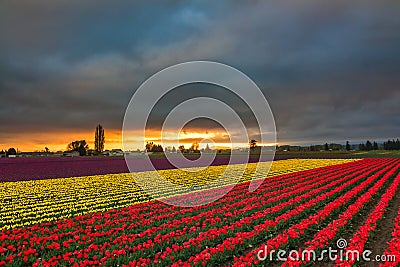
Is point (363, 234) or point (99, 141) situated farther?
point (99, 141)

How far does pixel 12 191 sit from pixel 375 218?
19.5 m

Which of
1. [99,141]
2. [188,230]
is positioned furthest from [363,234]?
[99,141]

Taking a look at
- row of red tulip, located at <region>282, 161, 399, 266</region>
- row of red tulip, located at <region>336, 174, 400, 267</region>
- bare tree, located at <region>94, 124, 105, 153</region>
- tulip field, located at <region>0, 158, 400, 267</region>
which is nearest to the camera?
row of red tulip, located at <region>336, 174, 400, 267</region>

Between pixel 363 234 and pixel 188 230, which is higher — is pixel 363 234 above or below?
above

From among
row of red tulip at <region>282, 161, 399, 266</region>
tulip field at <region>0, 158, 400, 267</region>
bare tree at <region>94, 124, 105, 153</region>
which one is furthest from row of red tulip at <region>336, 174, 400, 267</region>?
bare tree at <region>94, 124, 105, 153</region>

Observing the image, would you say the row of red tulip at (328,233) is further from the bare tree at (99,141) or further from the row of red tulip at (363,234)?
the bare tree at (99,141)

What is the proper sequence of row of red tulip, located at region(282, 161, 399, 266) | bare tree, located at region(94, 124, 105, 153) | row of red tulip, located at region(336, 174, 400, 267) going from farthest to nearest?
1. bare tree, located at region(94, 124, 105, 153)
2. row of red tulip, located at region(282, 161, 399, 266)
3. row of red tulip, located at region(336, 174, 400, 267)

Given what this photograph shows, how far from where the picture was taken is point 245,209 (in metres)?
12.8

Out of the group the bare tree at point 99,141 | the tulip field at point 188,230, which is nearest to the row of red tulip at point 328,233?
the tulip field at point 188,230

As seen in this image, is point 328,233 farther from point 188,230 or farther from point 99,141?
point 99,141

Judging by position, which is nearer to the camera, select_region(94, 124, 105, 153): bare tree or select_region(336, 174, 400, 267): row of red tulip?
select_region(336, 174, 400, 267): row of red tulip

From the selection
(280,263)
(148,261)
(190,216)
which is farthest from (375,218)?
(148,261)

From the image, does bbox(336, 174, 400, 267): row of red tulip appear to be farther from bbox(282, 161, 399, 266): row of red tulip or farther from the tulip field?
bbox(282, 161, 399, 266): row of red tulip

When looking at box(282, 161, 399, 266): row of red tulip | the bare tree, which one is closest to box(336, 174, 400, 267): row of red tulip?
box(282, 161, 399, 266): row of red tulip
